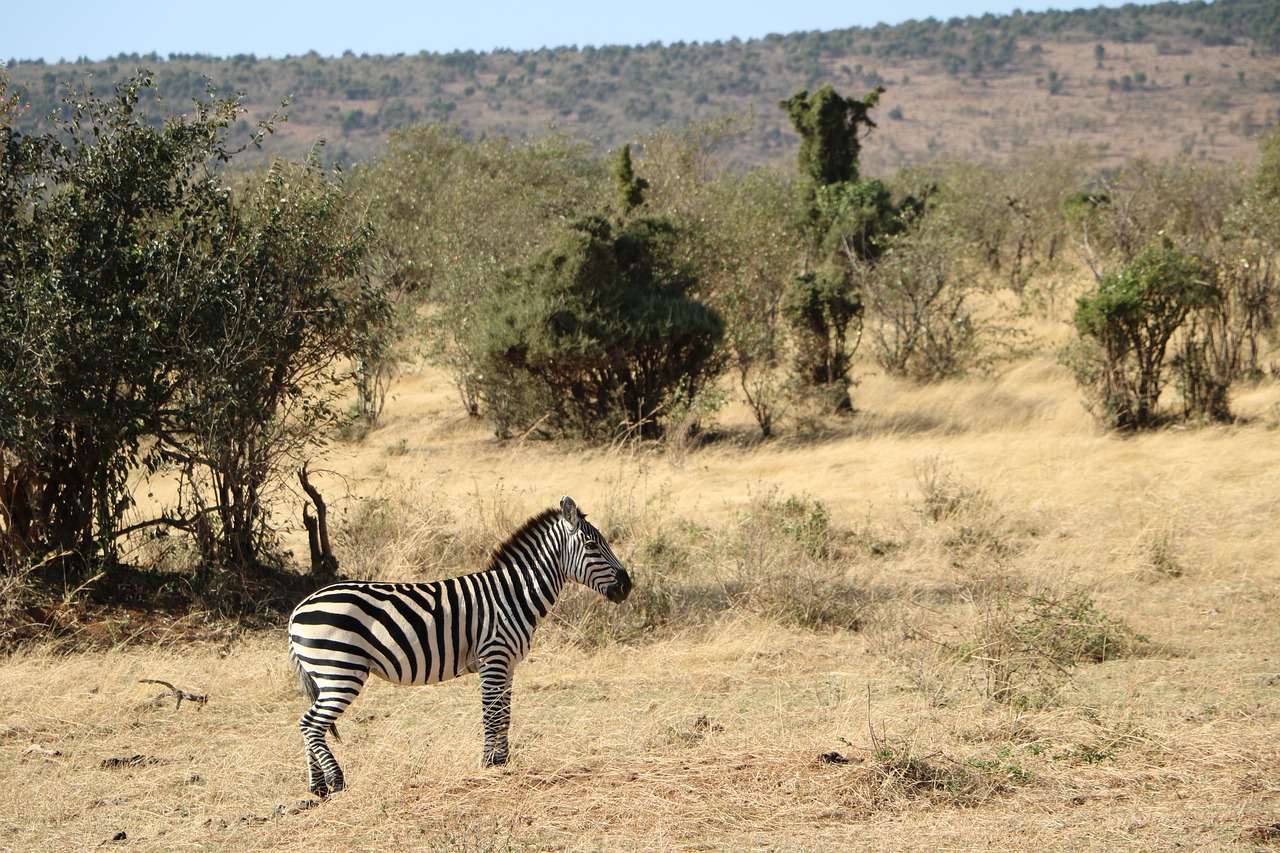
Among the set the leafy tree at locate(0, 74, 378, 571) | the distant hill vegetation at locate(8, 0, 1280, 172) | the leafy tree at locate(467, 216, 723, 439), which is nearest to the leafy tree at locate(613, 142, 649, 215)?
the leafy tree at locate(467, 216, 723, 439)

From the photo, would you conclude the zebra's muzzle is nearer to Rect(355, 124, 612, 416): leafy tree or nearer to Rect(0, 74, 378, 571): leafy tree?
Rect(0, 74, 378, 571): leafy tree

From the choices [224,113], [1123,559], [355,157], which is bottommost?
[1123,559]

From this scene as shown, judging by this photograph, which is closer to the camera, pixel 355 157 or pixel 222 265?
pixel 222 265

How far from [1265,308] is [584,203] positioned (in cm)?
1401

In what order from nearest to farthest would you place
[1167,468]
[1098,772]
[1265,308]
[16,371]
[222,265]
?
[1098,772], [16,371], [222,265], [1167,468], [1265,308]

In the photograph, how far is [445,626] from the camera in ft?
18.5

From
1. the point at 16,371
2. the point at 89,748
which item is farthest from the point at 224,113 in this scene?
the point at 89,748

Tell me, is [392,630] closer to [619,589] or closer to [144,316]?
[619,589]

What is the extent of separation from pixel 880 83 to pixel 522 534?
114528 mm

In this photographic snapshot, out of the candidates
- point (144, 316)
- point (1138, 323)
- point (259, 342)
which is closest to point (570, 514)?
point (259, 342)

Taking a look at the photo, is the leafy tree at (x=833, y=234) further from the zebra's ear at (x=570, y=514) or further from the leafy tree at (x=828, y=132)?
the zebra's ear at (x=570, y=514)

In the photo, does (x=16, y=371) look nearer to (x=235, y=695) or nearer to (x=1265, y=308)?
(x=235, y=695)

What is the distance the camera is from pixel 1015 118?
104m

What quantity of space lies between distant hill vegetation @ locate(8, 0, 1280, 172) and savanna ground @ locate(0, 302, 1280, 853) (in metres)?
79.4
